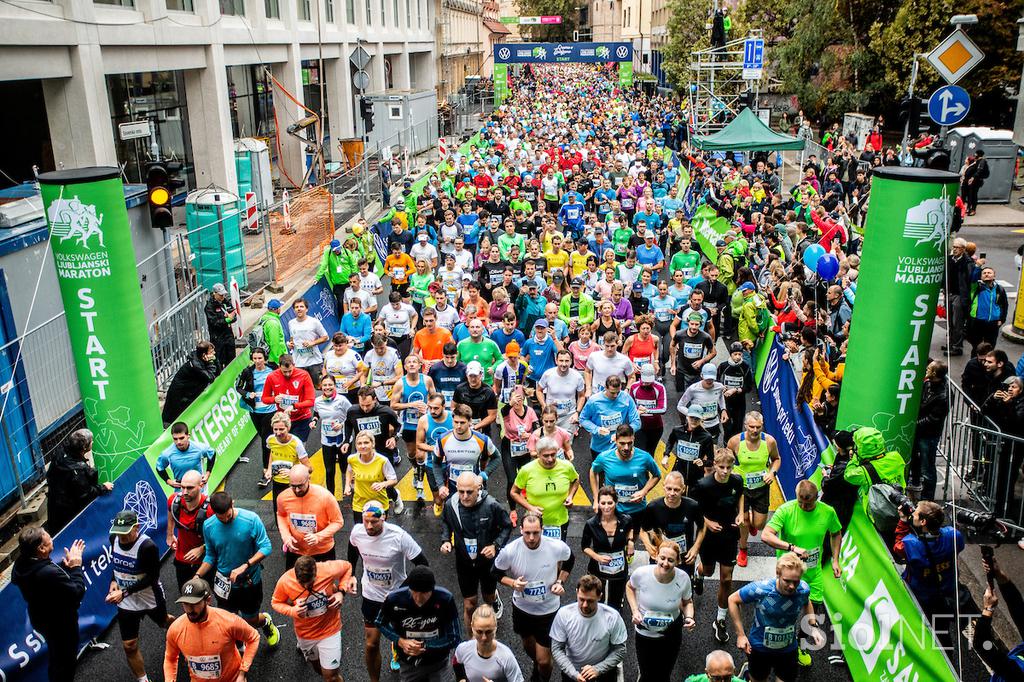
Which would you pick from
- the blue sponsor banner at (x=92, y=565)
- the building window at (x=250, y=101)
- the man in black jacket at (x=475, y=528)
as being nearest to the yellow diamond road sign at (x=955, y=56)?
the man in black jacket at (x=475, y=528)

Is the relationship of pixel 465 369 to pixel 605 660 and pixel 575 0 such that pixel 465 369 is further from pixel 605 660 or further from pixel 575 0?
pixel 575 0

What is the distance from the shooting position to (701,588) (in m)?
7.61

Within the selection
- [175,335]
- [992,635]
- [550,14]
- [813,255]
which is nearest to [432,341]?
[175,335]

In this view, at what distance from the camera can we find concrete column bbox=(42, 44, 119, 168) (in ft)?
54.4

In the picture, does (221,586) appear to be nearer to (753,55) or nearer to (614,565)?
(614,565)

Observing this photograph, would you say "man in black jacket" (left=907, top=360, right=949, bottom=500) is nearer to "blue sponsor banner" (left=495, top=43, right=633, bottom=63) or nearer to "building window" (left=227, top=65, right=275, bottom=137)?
"building window" (left=227, top=65, right=275, bottom=137)

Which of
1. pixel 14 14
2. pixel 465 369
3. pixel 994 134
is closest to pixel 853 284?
pixel 465 369

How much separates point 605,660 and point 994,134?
24431mm

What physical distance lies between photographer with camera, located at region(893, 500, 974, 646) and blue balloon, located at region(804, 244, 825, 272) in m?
7.81

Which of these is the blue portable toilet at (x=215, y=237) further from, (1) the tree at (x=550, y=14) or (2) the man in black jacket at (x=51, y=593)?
(1) the tree at (x=550, y=14)

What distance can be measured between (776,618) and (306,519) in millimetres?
3580

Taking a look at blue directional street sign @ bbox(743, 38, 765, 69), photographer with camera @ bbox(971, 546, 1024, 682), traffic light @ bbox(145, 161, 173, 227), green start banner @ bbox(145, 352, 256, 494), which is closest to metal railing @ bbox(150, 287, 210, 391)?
traffic light @ bbox(145, 161, 173, 227)

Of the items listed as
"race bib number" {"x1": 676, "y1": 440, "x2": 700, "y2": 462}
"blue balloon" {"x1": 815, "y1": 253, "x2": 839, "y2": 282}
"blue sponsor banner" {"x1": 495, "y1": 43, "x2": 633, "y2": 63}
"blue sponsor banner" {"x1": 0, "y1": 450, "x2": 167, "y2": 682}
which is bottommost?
"blue sponsor banner" {"x1": 0, "y1": 450, "x2": 167, "y2": 682}

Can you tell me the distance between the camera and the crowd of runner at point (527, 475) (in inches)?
233
